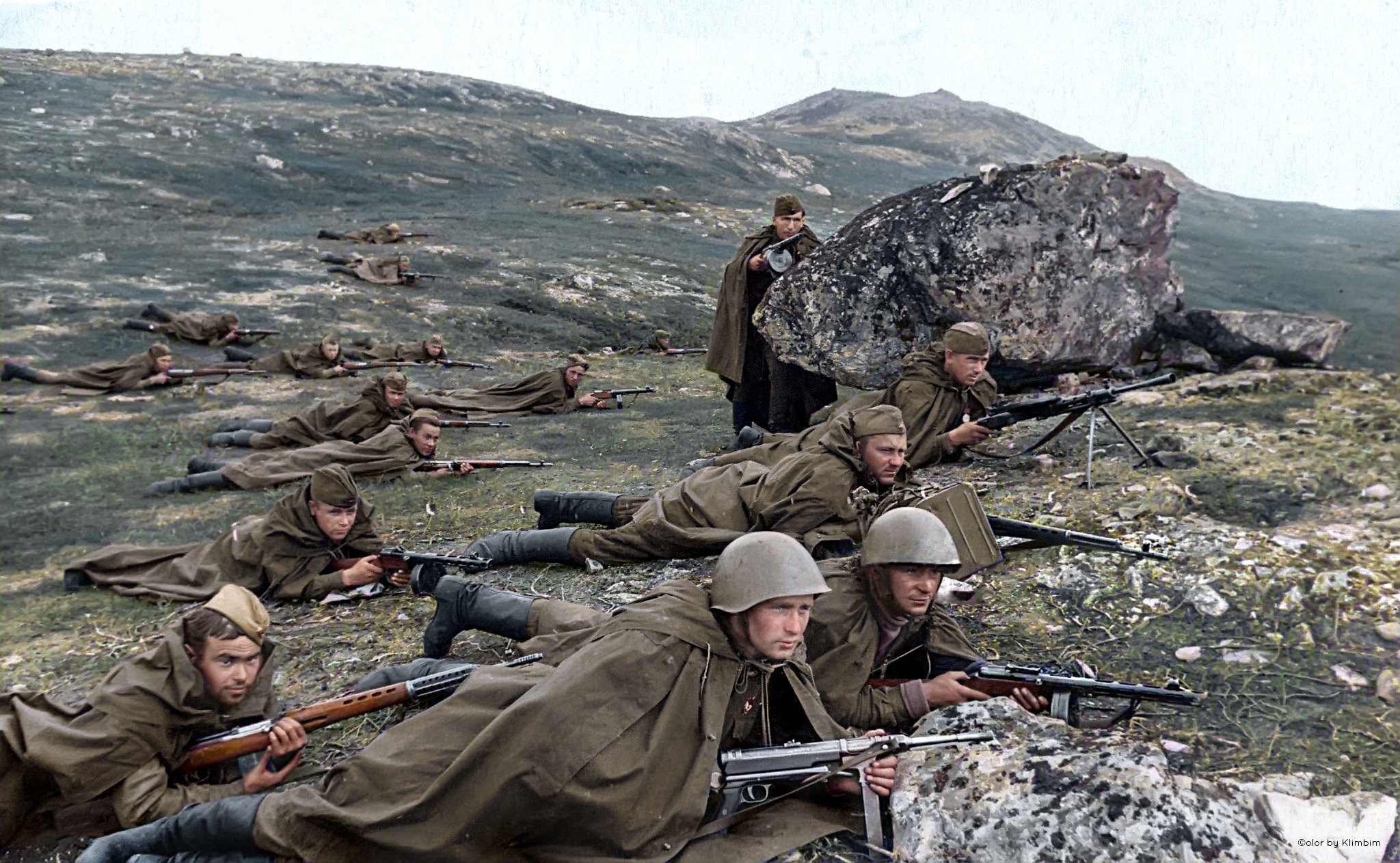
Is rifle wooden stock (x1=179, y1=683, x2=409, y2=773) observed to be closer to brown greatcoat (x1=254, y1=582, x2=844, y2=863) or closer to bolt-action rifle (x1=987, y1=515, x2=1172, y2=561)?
brown greatcoat (x1=254, y1=582, x2=844, y2=863)

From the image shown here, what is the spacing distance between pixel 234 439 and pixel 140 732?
22.3 feet

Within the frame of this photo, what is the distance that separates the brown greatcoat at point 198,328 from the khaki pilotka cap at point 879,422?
12.3 m

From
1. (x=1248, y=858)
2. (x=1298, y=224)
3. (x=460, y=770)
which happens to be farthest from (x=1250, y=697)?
(x=1298, y=224)

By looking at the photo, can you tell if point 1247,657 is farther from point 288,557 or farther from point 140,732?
point 288,557

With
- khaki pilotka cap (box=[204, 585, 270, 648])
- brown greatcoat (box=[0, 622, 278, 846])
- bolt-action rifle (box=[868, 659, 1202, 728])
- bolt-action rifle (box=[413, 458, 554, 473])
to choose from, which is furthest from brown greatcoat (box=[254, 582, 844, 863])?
bolt-action rifle (box=[413, 458, 554, 473])

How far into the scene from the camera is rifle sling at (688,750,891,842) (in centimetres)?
341

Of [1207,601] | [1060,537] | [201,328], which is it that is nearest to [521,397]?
[201,328]

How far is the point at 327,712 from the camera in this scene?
399 cm

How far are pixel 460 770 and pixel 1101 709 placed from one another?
8.81 ft

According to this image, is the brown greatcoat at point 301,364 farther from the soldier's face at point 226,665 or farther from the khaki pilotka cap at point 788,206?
the soldier's face at point 226,665

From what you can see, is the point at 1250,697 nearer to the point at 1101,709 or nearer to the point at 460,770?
the point at 1101,709

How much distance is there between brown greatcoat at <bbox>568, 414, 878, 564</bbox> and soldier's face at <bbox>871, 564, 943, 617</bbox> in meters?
1.27

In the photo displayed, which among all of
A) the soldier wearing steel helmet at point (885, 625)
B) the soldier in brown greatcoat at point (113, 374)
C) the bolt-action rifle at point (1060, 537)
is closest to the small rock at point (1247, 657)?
the bolt-action rifle at point (1060, 537)

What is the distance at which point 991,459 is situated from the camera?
766 cm
